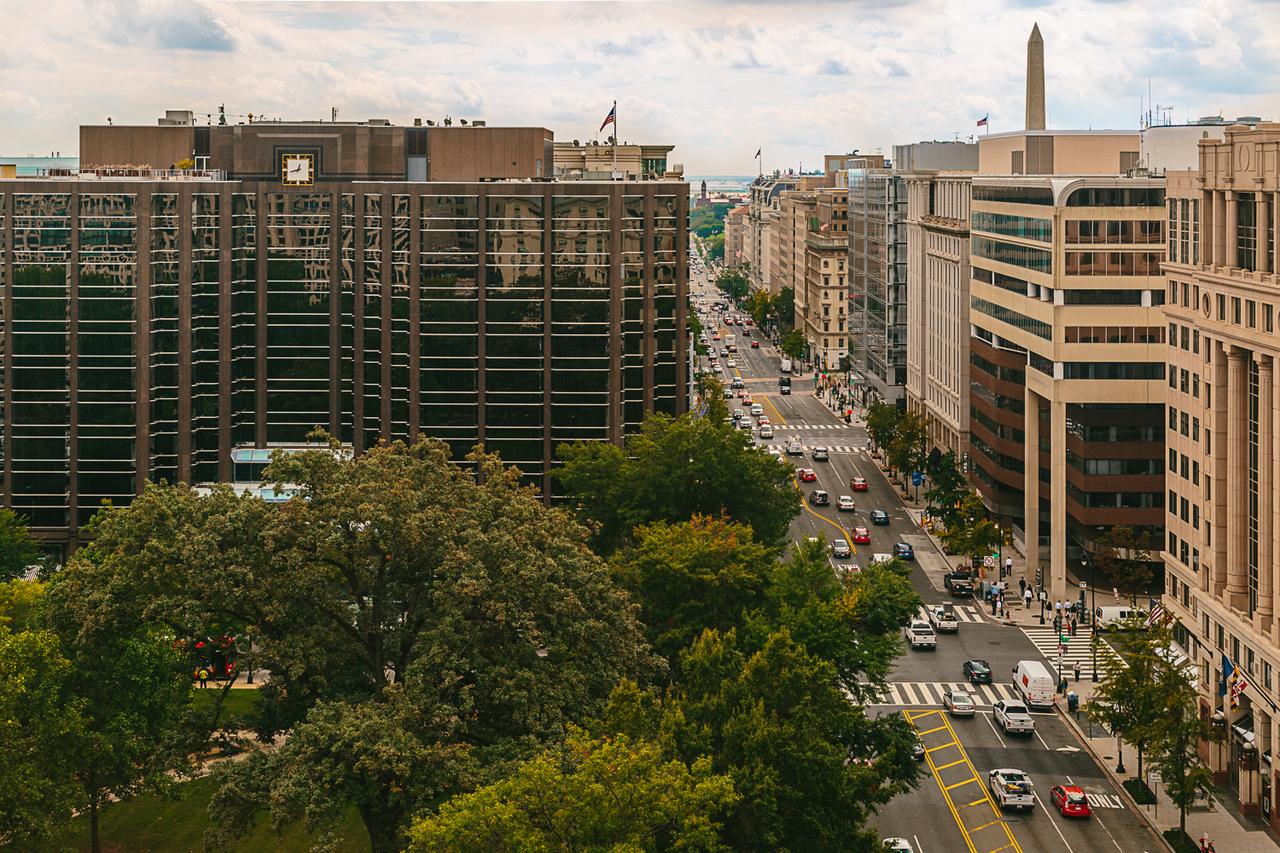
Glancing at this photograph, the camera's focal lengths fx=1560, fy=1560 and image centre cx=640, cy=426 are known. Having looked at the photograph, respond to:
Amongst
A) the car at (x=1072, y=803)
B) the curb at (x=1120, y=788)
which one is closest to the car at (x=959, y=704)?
the curb at (x=1120, y=788)

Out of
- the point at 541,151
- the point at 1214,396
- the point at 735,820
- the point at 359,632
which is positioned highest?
the point at 541,151

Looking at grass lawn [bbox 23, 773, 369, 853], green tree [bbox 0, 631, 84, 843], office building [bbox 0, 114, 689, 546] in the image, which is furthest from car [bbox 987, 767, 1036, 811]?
office building [bbox 0, 114, 689, 546]

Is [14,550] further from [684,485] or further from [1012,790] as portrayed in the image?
[1012,790]

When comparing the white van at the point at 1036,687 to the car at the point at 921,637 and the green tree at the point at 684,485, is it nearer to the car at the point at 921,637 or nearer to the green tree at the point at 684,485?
→ the car at the point at 921,637

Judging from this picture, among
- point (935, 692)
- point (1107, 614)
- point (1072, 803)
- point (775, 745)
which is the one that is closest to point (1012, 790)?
point (1072, 803)

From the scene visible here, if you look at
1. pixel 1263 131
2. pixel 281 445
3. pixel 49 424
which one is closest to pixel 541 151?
pixel 281 445

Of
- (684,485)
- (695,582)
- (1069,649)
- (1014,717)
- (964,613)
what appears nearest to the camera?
(695,582)

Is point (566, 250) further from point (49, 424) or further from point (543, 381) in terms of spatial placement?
point (49, 424)
